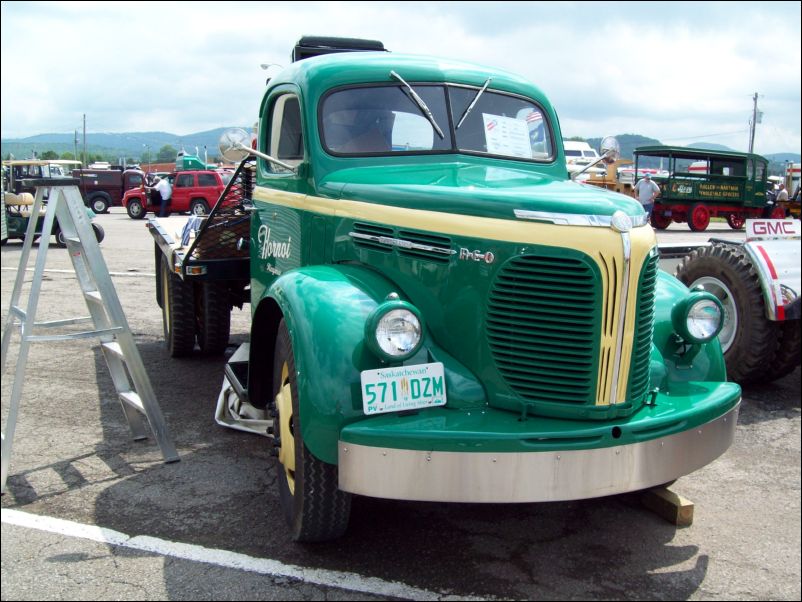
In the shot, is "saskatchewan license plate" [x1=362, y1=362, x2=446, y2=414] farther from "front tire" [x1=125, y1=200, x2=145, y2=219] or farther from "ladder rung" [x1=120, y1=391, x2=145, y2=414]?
"front tire" [x1=125, y1=200, x2=145, y2=219]

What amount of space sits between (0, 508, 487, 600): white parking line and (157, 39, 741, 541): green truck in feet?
0.60

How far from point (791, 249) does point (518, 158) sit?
297cm

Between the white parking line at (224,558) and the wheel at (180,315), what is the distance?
3.11 meters

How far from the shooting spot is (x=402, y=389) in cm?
307

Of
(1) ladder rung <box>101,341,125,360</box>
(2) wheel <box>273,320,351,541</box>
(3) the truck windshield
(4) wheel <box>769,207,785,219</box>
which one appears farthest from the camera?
(4) wheel <box>769,207,785,219</box>

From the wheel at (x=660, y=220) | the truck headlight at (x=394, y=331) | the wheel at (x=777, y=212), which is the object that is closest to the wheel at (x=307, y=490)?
the truck headlight at (x=394, y=331)

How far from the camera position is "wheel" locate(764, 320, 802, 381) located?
598 centimetres

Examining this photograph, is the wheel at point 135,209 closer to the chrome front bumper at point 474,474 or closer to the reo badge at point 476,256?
the reo badge at point 476,256

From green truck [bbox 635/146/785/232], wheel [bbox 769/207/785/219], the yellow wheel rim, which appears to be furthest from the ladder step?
wheel [bbox 769/207/785/219]

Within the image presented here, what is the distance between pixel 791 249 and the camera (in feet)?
20.6

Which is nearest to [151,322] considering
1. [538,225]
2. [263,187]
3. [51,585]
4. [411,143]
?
[263,187]

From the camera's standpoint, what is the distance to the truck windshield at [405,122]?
431 centimetres

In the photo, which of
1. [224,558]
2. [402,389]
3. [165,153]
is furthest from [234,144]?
[165,153]

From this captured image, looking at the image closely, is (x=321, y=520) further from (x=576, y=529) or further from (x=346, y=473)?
(x=576, y=529)
